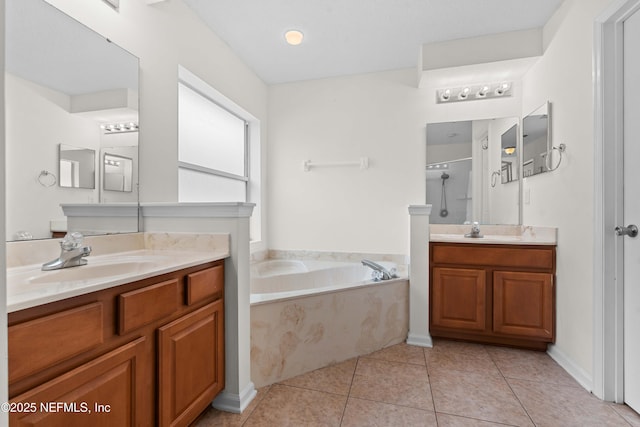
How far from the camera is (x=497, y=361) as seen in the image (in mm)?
2037

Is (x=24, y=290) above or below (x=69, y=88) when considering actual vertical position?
below

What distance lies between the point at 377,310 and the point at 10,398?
6.31 feet

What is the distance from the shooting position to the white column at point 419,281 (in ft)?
7.52

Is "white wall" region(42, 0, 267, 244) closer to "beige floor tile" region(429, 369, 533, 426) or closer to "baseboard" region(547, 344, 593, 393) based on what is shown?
"beige floor tile" region(429, 369, 533, 426)

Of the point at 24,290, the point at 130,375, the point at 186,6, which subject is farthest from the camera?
the point at 186,6

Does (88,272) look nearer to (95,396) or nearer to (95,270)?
(95,270)

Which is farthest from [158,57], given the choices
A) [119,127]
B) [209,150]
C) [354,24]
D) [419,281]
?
[419,281]

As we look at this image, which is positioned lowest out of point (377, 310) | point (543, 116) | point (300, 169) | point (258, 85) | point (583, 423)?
point (583, 423)

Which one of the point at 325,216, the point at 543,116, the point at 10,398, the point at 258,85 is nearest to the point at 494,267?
the point at 543,116

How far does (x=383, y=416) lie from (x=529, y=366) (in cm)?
117

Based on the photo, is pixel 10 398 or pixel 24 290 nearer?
pixel 10 398

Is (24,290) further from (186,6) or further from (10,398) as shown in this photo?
(186,6)

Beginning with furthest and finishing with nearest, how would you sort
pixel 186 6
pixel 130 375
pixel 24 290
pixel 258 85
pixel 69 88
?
1. pixel 258 85
2. pixel 186 6
3. pixel 69 88
4. pixel 130 375
5. pixel 24 290

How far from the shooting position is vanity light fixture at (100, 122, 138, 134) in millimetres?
1506
